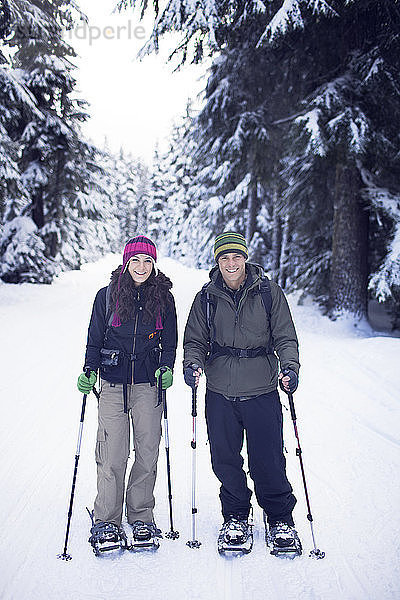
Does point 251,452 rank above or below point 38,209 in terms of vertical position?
below

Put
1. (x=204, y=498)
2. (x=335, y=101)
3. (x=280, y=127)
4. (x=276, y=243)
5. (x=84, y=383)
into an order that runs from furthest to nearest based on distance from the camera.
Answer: (x=276, y=243)
(x=280, y=127)
(x=335, y=101)
(x=204, y=498)
(x=84, y=383)

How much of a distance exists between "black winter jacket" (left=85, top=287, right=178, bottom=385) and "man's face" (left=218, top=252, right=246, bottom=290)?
68 centimetres

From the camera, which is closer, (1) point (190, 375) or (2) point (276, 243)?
(1) point (190, 375)

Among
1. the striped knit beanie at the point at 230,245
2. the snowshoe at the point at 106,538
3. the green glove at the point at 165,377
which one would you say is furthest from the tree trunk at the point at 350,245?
the snowshoe at the point at 106,538

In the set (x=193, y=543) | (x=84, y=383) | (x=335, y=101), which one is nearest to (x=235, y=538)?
(x=193, y=543)

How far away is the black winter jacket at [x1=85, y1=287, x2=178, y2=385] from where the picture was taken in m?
3.20

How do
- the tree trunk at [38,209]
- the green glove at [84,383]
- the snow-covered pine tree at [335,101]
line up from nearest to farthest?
the green glove at [84,383]
the snow-covered pine tree at [335,101]
the tree trunk at [38,209]

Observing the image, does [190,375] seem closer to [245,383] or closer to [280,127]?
[245,383]

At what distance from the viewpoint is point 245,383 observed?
305 cm

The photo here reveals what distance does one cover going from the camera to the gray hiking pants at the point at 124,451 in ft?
10.2

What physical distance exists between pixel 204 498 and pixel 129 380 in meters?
1.40

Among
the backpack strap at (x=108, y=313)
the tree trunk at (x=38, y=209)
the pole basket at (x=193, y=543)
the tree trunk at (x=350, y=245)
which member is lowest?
the pole basket at (x=193, y=543)

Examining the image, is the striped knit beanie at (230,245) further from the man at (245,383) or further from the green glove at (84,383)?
the green glove at (84,383)

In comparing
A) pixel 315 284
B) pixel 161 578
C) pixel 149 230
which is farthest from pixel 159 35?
pixel 149 230
